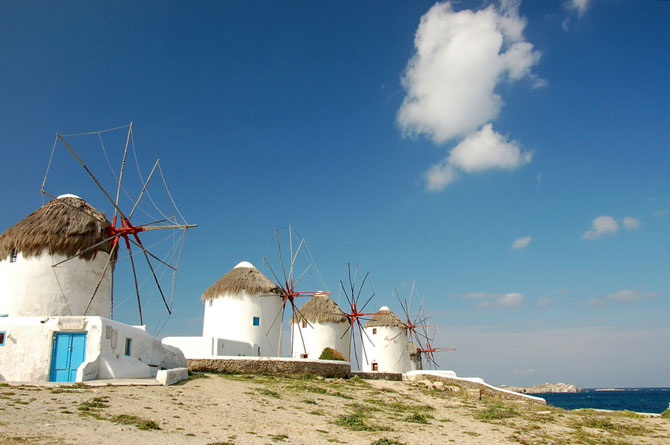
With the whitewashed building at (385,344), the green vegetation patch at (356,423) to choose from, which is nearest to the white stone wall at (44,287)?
the green vegetation patch at (356,423)

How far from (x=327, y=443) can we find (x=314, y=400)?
699 centimetres

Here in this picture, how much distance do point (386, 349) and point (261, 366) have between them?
21.9 metres

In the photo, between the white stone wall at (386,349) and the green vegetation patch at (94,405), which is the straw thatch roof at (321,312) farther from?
the green vegetation patch at (94,405)

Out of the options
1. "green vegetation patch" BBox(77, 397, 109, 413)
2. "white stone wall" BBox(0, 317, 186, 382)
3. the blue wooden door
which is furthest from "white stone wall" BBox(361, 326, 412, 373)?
"green vegetation patch" BBox(77, 397, 109, 413)

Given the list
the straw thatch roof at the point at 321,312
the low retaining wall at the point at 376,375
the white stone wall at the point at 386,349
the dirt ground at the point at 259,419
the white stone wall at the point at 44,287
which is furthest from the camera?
the white stone wall at the point at 386,349

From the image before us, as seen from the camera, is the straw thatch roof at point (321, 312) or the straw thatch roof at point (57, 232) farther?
the straw thatch roof at point (321, 312)

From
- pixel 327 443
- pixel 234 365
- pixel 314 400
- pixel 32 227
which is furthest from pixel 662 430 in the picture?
pixel 32 227

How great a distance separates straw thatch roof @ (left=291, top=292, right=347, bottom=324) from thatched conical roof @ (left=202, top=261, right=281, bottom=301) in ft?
22.9

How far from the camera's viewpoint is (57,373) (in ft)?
57.1

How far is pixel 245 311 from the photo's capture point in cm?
3344

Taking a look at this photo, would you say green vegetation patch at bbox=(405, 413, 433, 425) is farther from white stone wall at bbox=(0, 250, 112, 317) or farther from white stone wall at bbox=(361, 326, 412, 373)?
white stone wall at bbox=(361, 326, 412, 373)

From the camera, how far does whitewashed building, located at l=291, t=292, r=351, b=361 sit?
40938 millimetres

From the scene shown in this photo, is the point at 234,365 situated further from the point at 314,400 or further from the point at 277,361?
the point at 314,400

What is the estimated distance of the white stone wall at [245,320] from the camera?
33.2 metres
